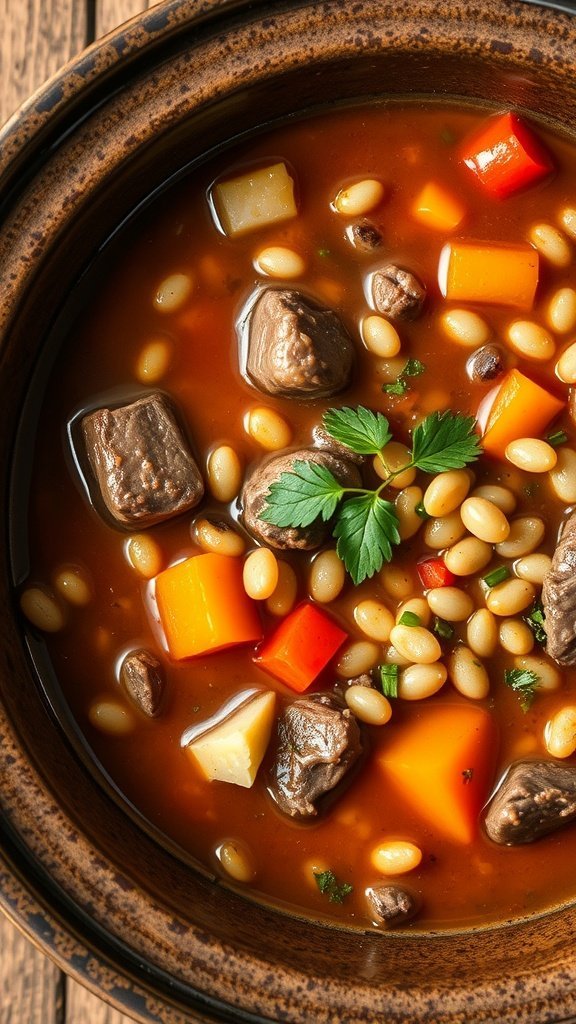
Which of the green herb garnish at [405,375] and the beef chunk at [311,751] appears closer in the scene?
the beef chunk at [311,751]

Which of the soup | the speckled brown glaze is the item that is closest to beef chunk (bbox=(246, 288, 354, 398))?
the soup

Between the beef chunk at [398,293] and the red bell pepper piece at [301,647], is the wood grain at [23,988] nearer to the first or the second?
the red bell pepper piece at [301,647]

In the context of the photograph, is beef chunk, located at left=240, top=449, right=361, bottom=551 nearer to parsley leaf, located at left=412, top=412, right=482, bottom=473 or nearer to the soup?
the soup

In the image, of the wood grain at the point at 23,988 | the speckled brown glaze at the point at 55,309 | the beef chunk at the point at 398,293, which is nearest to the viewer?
the speckled brown glaze at the point at 55,309

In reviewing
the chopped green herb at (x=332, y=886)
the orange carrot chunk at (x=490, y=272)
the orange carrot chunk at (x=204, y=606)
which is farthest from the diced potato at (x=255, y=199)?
the chopped green herb at (x=332, y=886)

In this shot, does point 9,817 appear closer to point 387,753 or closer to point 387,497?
point 387,753

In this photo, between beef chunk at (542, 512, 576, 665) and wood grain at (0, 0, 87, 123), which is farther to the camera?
wood grain at (0, 0, 87, 123)

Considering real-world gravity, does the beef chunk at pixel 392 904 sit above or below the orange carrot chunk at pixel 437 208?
below
